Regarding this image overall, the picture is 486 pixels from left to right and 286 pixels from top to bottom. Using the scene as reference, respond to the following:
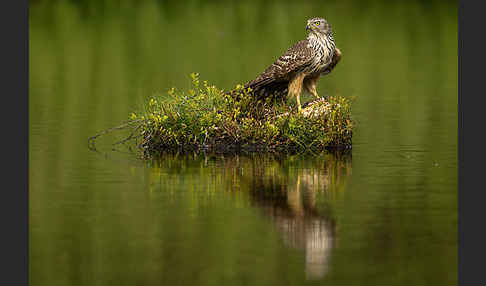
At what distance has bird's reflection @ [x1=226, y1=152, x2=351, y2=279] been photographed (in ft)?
46.4

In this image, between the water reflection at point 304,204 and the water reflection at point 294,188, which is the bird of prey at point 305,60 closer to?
the water reflection at point 294,188

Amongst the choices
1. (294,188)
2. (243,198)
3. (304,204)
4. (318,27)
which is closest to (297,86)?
(318,27)

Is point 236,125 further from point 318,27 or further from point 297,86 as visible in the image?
point 318,27

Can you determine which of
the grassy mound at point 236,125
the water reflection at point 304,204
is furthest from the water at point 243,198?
the grassy mound at point 236,125

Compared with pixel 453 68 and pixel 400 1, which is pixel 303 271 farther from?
pixel 400 1

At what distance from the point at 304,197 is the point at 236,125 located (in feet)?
18.2

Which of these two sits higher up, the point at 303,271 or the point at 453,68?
the point at 453,68

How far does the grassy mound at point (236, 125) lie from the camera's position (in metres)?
22.4

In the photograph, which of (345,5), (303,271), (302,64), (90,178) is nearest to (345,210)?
(303,271)

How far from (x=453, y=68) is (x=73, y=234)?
97.6 feet

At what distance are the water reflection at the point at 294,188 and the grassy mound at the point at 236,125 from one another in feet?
2.42

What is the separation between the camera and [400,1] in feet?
238

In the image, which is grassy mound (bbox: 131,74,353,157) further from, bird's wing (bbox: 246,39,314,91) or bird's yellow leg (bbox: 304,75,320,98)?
bird's wing (bbox: 246,39,314,91)

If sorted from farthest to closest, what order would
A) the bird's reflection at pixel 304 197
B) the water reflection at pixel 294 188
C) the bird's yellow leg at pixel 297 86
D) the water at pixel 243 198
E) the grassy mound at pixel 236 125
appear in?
the bird's yellow leg at pixel 297 86
the grassy mound at pixel 236 125
the water reflection at pixel 294 188
the bird's reflection at pixel 304 197
the water at pixel 243 198
